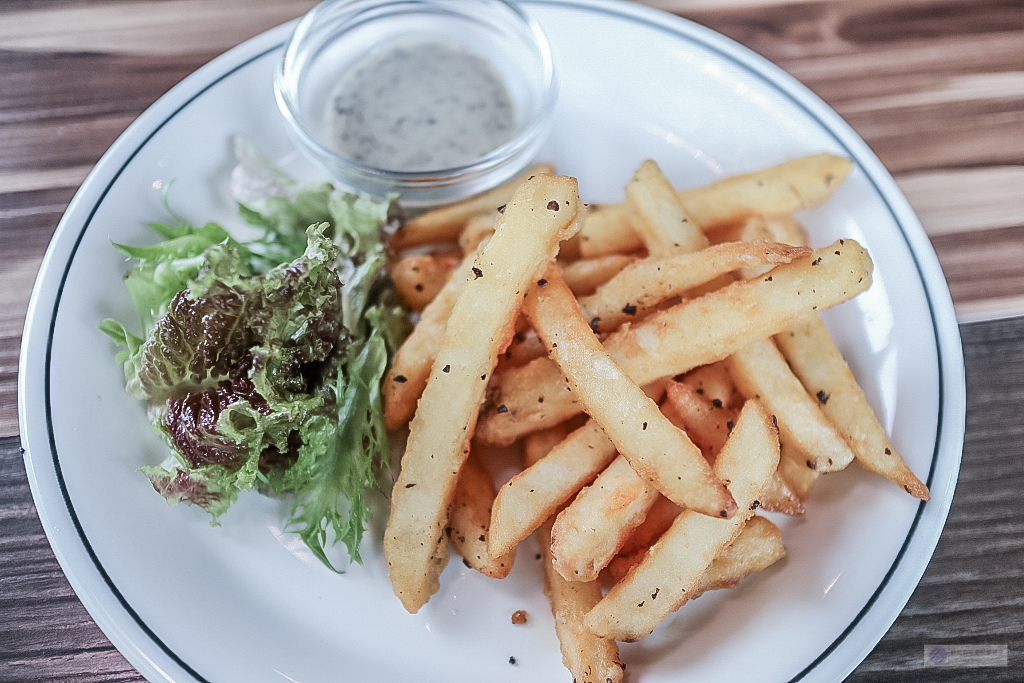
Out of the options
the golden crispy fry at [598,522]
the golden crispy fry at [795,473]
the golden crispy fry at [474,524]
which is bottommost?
the golden crispy fry at [474,524]

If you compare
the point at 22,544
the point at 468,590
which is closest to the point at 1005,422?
the point at 468,590

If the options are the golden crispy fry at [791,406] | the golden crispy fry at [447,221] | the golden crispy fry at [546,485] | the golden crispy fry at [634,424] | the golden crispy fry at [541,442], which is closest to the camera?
the golden crispy fry at [634,424]

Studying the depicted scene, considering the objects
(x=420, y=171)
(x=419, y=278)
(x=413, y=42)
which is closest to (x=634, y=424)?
(x=419, y=278)

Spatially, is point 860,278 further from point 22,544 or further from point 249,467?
point 22,544

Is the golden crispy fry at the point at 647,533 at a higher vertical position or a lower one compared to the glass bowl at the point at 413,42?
lower

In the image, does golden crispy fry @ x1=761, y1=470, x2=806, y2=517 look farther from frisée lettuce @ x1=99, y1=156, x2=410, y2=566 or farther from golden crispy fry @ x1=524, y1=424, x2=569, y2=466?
frisée lettuce @ x1=99, y1=156, x2=410, y2=566

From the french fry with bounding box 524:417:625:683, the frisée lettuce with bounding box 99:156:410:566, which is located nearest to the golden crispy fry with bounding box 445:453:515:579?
the french fry with bounding box 524:417:625:683

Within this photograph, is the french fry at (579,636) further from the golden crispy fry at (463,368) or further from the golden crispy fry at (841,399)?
the golden crispy fry at (841,399)

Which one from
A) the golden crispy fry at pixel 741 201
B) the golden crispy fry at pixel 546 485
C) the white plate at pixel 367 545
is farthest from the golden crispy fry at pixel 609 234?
the white plate at pixel 367 545
